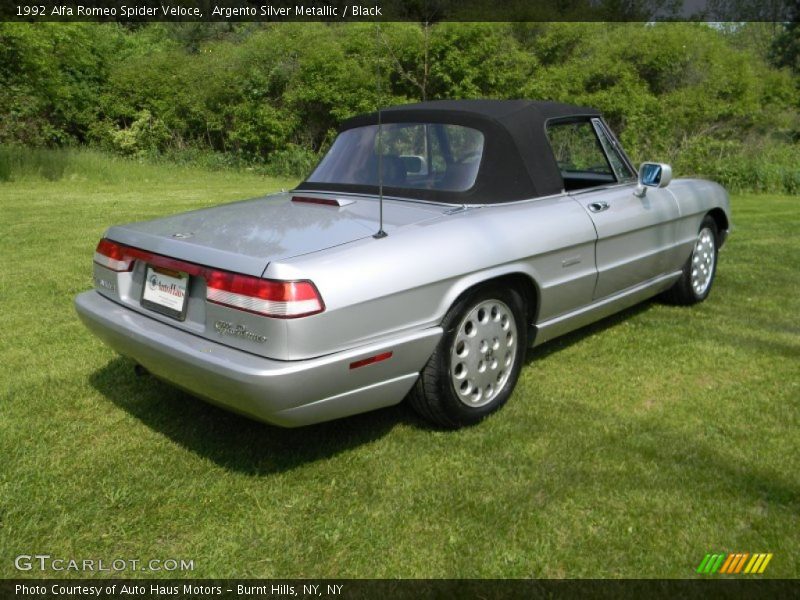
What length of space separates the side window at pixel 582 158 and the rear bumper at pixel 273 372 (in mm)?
1957

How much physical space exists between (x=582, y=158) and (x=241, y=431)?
2.83 meters

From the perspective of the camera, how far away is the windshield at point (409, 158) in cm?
398

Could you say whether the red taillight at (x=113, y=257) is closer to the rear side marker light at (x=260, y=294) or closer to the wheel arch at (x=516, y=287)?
the rear side marker light at (x=260, y=294)

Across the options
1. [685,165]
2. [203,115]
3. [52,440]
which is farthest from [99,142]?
[52,440]

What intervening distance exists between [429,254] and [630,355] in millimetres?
2033

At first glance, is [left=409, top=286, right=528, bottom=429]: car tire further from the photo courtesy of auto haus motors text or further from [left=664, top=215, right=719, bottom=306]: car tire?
[left=664, top=215, right=719, bottom=306]: car tire

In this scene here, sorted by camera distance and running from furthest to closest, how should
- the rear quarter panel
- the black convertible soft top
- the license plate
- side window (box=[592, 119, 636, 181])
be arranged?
side window (box=[592, 119, 636, 181])
the black convertible soft top
the license plate
the rear quarter panel

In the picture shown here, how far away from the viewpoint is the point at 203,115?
21969 mm

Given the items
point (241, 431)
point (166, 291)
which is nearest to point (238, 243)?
point (166, 291)

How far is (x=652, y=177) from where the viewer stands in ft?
15.6

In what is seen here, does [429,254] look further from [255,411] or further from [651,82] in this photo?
[651,82]

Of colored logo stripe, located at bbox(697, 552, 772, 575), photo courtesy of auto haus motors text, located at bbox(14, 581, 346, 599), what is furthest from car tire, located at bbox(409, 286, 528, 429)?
colored logo stripe, located at bbox(697, 552, 772, 575)

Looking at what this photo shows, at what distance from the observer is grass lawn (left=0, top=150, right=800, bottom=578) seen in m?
2.72

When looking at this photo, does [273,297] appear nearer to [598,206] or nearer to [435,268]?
[435,268]
